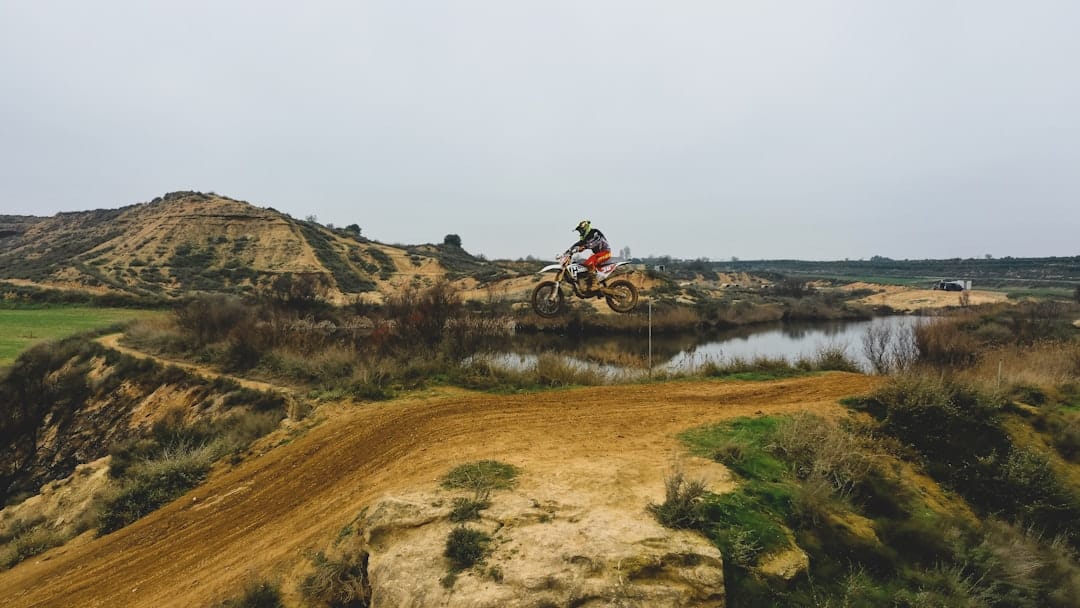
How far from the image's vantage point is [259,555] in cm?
685

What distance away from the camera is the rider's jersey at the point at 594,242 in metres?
10.9

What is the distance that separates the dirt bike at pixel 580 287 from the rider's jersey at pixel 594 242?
0.35 m

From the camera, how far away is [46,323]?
1079 inches

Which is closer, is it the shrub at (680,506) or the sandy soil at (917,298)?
the shrub at (680,506)

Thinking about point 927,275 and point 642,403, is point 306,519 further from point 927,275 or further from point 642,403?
point 927,275

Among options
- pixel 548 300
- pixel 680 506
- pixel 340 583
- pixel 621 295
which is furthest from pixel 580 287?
pixel 340 583

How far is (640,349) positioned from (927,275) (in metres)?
108

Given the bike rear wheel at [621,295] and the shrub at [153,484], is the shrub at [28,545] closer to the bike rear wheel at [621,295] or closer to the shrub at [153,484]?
the shrub at [153,484]

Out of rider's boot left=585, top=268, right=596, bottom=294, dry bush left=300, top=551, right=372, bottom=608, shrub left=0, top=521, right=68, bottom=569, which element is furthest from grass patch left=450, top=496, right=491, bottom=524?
shrub left=0, top=521, right=68, bottom=569

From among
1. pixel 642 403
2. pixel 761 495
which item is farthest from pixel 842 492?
pixel 642 403

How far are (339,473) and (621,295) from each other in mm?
6883

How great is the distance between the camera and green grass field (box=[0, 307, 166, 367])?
21156mm

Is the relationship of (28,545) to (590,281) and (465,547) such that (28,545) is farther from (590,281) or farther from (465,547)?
(590,281)

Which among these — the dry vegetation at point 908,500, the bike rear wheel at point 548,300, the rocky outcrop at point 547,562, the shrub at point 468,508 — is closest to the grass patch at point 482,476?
the shrub at point 468,508
